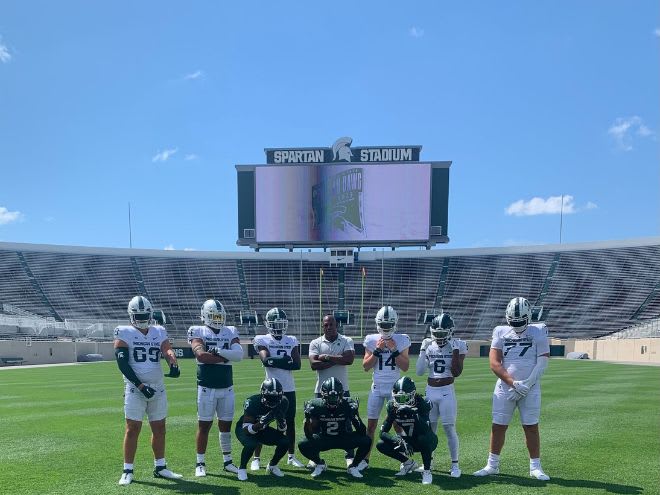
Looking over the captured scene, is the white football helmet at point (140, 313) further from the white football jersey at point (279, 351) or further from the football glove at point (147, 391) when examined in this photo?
the white football jersey at point (279, 351)

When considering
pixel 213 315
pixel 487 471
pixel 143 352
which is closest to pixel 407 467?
pixel 487 471

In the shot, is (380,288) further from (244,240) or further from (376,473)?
(376,473)

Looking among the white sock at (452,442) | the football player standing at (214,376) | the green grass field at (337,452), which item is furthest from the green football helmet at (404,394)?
the football player standing at (214,376)

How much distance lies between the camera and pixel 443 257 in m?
46.1

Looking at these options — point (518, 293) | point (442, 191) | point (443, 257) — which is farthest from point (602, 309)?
point (442, 191)

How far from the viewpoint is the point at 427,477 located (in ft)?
19.0

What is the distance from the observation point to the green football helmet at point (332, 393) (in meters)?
5.90

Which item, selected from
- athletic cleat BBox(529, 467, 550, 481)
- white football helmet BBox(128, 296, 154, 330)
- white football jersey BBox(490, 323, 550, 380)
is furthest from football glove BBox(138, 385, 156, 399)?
athletic cleat BBox(529, 467, 550, 481)

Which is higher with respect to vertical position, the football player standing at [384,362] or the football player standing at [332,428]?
the football player standing at [384,362]

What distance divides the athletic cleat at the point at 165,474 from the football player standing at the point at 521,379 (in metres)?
3.81

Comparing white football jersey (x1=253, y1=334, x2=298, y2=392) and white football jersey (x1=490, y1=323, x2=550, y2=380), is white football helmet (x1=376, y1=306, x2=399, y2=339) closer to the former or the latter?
white football jersey (x1=253, y1=334, x2=298, y2=392)

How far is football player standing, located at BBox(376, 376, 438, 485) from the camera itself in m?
5.91

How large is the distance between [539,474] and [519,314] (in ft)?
6.43

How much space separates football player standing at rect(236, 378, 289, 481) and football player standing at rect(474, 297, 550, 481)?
2.56 m
